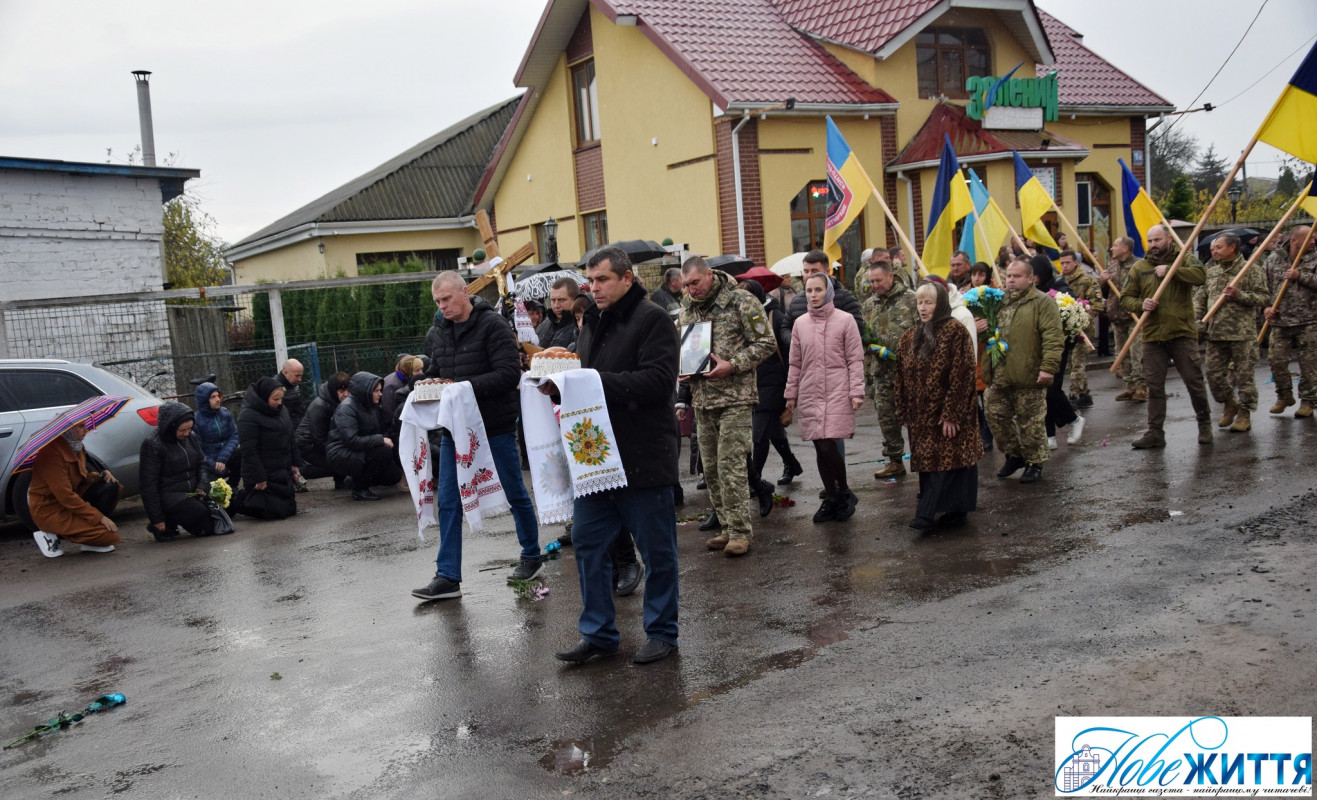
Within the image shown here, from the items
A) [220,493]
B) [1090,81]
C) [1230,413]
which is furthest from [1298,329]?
[1090,81]

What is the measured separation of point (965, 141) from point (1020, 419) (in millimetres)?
14373

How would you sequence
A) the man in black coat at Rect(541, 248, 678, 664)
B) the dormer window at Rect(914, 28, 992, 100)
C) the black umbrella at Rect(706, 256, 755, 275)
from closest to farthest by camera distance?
the man in black coat at Rect(541, 248, 678, 664) → the black umbrella at Rect(706, 256, 755, 275) → the dormer window at Rect(914, 28, 992, 100)

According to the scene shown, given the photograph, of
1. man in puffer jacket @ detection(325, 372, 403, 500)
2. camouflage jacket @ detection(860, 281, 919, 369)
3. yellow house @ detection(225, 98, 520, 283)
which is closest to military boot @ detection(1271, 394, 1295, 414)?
camouflage jacket @ detection(860, 281, 919, 369)

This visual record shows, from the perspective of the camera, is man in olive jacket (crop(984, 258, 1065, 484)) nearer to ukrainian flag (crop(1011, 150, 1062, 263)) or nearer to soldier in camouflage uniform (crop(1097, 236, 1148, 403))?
soldier in camouflage uniform (crop(1097, 236, 1148, 403))

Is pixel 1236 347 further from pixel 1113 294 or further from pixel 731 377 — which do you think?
pixel 731 377

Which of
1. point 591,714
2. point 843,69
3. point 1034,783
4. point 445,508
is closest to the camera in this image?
point 1034,783

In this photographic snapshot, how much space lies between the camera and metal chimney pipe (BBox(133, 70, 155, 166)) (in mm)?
27766

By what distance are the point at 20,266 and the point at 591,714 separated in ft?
48.0

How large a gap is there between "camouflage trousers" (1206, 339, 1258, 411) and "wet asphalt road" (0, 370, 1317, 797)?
1814 millimetres

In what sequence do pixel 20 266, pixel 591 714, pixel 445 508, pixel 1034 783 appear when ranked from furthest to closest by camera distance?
pixel 20 266 → pixel 445 508 → pixel 591 714 → pixel 1034 783

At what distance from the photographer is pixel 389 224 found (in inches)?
1116

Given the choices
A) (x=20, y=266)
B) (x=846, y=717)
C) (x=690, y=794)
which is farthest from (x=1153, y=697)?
(x=20, y=266)

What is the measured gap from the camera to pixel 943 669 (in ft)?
16.3

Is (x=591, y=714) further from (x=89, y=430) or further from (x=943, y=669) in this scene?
(x=89, y=430)
